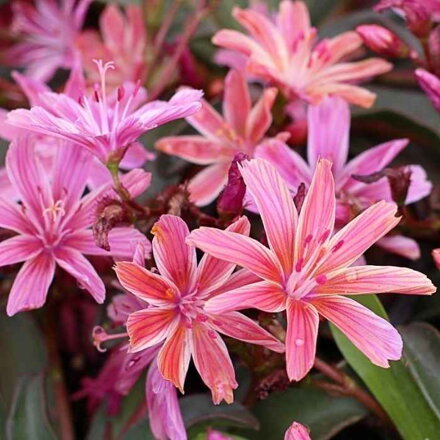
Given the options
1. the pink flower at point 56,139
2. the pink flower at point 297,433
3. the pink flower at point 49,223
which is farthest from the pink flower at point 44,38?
the pink flower at point 297,433

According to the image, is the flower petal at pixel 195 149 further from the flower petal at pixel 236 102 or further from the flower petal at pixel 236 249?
the flower petal at pixel 236 249

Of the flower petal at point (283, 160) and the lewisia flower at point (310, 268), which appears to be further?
the flower petal at point (283, 160)

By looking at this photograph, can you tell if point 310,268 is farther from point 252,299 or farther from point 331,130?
point 331,130

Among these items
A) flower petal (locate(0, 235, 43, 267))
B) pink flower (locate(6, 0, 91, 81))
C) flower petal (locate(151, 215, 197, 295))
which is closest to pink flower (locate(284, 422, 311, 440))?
flower petal (locate(151, 215, 197, 295))

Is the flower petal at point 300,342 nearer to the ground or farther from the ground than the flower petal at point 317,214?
nearer to the ground

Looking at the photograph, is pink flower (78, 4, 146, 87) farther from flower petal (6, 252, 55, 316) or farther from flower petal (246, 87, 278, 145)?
flower petal (6, 252, 55, 316)
